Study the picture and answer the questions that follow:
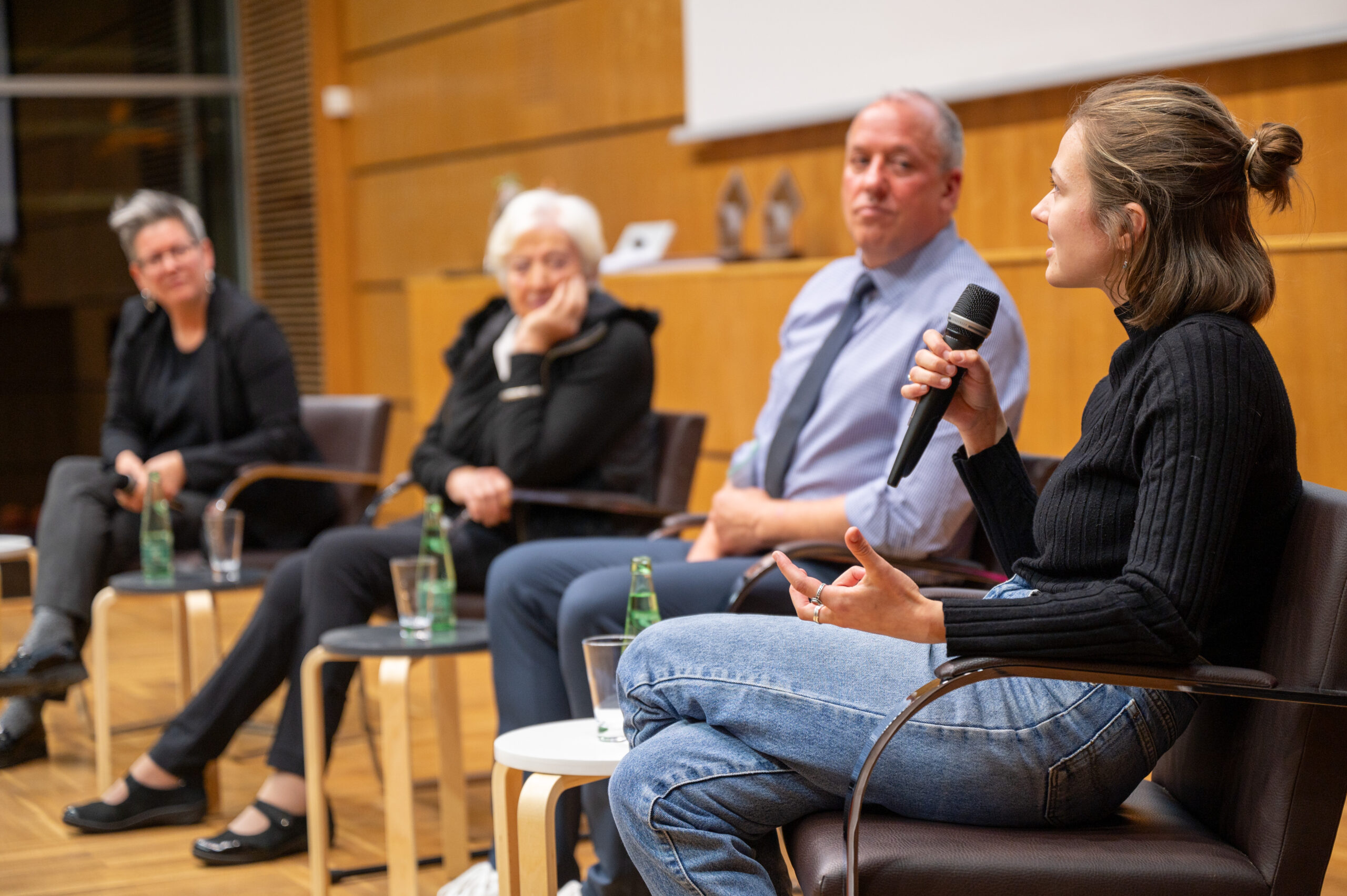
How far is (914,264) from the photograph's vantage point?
2484mm

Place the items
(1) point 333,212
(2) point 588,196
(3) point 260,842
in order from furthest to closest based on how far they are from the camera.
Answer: (1) point 333,212 < (2) point 588,196 < (3) point 260,842

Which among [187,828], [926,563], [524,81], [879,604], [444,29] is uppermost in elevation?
[444,29]

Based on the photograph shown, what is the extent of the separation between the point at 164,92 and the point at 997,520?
23.0 ft

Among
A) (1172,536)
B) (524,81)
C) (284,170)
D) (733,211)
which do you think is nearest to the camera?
(1172,536)

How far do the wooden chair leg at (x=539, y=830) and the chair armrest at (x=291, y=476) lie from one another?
73.5 inches

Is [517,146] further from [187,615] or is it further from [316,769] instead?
[316,769]

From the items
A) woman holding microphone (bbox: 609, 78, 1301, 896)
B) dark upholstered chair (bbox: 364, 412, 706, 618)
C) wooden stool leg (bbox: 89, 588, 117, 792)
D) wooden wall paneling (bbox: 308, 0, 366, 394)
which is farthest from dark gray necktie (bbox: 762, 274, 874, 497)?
wooden wall paneling (bbox: 308, 0, 366, 394)

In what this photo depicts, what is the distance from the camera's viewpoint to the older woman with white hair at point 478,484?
9.25 ft

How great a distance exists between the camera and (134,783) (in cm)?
298

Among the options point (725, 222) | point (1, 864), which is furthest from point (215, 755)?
point (725, 222)

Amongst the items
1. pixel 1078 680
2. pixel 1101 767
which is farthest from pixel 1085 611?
pixel 1101 767

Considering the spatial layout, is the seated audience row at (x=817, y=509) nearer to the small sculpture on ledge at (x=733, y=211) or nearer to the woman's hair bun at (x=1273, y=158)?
the woman's hair bun at (x=1273, y=158)

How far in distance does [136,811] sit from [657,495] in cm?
123

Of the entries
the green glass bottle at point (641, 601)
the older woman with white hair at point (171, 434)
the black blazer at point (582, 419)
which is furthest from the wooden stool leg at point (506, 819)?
the older woman with white hair at point (171, 434)
